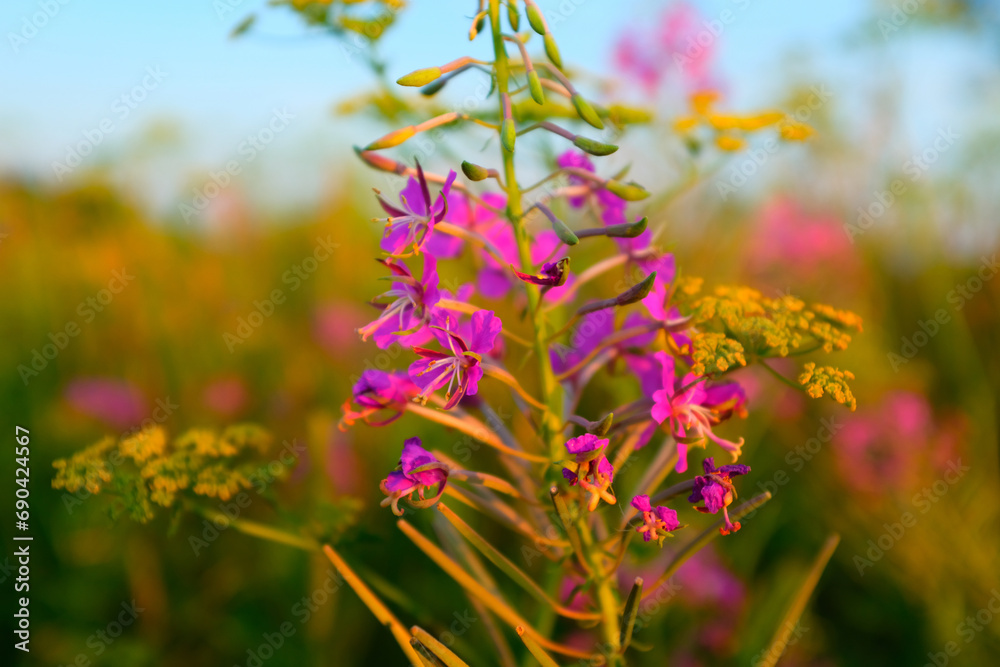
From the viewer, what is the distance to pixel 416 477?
1.12 metres

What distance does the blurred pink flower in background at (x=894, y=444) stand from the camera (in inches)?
121

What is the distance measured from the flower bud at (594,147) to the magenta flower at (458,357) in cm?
30

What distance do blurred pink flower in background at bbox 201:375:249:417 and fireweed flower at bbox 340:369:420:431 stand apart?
2624 mm

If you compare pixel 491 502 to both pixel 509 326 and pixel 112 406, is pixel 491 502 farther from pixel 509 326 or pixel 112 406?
pixel 112 406

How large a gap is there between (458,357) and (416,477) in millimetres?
209

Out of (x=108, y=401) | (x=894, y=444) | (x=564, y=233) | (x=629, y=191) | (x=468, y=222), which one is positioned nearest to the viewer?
(x=564, y=233)

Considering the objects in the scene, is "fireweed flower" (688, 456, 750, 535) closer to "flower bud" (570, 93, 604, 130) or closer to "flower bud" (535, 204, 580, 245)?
"flower bud" (535, 204, 580, 245)

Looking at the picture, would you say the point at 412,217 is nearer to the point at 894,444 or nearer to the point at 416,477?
the point at 416,477

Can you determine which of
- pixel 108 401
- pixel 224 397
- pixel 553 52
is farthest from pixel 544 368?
pixel 108 401

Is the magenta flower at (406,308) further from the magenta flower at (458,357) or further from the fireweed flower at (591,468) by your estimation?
the fireweed flower at (591,468)

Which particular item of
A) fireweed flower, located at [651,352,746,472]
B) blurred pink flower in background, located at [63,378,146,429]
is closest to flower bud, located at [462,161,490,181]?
fireweed flower, located at [651,352,746,472]

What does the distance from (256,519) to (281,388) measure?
0.77 metres

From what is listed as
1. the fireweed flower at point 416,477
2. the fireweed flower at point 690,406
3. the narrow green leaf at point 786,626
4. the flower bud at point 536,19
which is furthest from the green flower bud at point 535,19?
the narrow green leaf at point 786,626

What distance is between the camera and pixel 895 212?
4.37 metres
